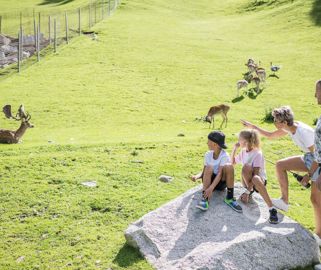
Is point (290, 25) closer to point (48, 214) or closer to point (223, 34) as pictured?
point (223, 34)

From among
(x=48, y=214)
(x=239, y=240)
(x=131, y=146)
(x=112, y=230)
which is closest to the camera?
(x=239, y=240)

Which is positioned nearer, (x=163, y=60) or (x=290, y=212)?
(x=290, y=212)

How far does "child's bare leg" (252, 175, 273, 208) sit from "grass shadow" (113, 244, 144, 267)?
8.20ft

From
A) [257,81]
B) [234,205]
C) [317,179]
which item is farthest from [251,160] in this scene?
[257,81]

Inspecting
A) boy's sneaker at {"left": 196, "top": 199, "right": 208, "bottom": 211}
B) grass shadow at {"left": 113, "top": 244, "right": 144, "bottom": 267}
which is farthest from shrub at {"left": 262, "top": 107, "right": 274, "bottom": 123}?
grass shadow at {"left": 113, "top": 244, "right": 144, "bottom": 267}

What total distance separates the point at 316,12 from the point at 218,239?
4289cm

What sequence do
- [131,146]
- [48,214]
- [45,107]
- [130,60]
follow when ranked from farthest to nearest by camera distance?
1. [130,60]
2. [45,107]
3. [131,146]
4. [48,214]

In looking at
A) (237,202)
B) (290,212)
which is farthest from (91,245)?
(290,212)

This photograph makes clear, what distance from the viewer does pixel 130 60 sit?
35125 millimetres

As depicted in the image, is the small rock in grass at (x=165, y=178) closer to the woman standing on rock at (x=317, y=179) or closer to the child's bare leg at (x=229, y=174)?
the child's bare leg at (x=229, y=174)

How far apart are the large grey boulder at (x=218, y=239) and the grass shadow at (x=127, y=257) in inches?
4.8

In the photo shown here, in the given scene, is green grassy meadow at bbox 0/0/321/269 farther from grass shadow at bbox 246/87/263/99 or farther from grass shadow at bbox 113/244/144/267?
grass shadow at bbox 246/87/263/99

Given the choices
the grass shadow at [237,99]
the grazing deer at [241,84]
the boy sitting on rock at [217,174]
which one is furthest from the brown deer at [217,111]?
the boy sitting on rock at [217,174]

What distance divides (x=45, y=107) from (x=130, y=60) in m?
11.6
